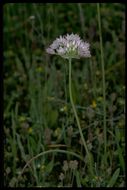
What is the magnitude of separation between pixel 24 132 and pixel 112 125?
1.42ft

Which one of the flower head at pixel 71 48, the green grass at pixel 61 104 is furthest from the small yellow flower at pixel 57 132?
the flower head at pixel 71 48

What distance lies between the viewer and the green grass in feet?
6.81

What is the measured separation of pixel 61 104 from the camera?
2.55 meters

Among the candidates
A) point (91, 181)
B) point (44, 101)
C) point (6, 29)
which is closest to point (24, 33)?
point (6, 29)

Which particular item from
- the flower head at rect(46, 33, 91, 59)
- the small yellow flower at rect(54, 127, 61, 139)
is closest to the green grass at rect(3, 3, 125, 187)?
the small yellow flower at rect(54, 127, 61, 139)

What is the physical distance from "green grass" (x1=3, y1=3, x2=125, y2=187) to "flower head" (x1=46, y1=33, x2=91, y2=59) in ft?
0.46

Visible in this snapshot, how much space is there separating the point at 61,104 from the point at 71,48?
87 centimetres

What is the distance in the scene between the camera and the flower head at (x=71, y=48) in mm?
1699

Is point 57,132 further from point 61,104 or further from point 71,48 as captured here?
point 71,48

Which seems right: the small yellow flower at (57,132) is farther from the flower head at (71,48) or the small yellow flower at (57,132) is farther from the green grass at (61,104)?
the flower head at (71,48)

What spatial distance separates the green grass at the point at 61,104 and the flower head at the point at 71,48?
0.46ft

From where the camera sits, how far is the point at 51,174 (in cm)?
217

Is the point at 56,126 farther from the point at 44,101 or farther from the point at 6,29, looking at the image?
the point at 6,29

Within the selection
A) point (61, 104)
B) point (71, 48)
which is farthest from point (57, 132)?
point (71, 48)
